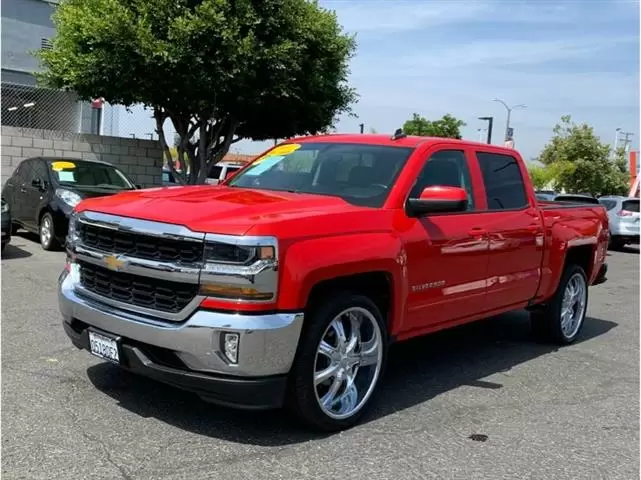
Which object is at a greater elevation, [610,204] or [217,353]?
[610,204]

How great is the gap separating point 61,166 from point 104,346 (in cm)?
857

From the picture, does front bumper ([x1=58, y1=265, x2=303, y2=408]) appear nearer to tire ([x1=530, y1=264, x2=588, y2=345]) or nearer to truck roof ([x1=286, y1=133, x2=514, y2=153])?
truck roof ([x1=286, y1=133, x2=514, y2=153])

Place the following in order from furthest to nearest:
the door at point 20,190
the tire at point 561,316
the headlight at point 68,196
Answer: the door at point 20,190 → the headlight at point 68,196 → the tire at point 561,316

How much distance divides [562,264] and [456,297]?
1988 mm

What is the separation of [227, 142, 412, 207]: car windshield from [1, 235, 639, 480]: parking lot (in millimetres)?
1499

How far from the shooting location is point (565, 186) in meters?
43.3

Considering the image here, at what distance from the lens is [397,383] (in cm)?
539

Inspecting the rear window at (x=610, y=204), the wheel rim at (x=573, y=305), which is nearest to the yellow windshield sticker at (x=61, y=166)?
the wheel rim at (x=573, y=305)

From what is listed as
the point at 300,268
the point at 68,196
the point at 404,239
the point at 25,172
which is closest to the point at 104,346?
the point at 300,268

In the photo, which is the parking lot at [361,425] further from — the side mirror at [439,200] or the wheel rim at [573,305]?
the side mirror at [439,200]

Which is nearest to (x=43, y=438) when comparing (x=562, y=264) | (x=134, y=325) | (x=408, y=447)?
(x=134, y=325)

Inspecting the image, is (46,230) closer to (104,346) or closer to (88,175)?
(88,175)

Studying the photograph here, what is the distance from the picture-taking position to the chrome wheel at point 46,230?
11.4 meters

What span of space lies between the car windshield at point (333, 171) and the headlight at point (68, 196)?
6207mm
